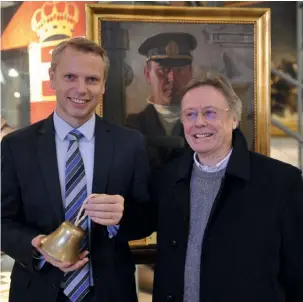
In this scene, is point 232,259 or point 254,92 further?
point 254,92

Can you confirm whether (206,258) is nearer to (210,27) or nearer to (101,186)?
(101,186)

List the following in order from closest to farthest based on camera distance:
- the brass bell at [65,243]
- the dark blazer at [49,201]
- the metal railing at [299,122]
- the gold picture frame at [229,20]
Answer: the brass bell at [65,243]
the dark blazer at [49,201]
the gold picture frame at [229,20]
the metal railing at [299,122]

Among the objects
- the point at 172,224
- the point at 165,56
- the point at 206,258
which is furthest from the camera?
the point at 165,56

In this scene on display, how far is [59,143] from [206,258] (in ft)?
1.83

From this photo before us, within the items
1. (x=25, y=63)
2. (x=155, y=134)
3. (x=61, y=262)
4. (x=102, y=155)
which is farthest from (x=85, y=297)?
(x=25, y=63)

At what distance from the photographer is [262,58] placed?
5.88ft

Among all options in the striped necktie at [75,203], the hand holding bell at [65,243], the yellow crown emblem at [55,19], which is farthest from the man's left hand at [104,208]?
the yellow crown emblem at [55,19]

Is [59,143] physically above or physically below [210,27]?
below

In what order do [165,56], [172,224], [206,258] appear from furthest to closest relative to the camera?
[165,56], [172,224], [206,258]

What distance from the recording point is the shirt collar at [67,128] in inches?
51.9

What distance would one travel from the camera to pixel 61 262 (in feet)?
3.73

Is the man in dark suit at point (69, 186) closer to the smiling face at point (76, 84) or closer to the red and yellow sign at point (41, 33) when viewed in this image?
the smiling face at point (76, 84)

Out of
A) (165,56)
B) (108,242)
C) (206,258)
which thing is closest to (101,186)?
(108,242)

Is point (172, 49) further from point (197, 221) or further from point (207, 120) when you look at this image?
point (197, 221)
